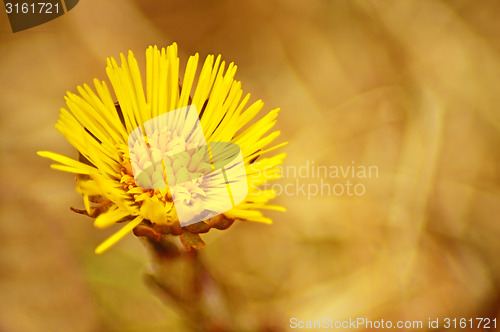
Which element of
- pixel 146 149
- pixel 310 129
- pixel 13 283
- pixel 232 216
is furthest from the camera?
pixel 310 129

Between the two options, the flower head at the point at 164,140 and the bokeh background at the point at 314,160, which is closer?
the flower head at the point at 164,140

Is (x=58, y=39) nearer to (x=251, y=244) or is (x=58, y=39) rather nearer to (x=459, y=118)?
(x=251, y=244)

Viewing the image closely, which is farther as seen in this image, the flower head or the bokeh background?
the bokeh background

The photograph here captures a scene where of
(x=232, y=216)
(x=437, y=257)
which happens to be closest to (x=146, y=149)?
(x=232, y=216)
